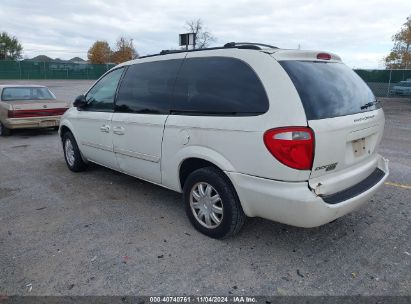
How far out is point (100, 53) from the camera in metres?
77.1

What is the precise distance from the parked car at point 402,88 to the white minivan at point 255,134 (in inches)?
799

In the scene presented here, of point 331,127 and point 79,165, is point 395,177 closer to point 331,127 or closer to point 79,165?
point 331,127

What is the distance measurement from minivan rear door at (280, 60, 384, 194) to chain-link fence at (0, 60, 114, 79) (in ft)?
161

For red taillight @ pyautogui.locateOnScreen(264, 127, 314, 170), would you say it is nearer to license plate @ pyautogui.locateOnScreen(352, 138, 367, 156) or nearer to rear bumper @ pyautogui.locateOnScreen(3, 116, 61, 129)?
license plate @ pyautogui.locateOnScreen(352, 138, 367, 156)

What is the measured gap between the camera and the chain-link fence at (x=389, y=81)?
2164 centimetres

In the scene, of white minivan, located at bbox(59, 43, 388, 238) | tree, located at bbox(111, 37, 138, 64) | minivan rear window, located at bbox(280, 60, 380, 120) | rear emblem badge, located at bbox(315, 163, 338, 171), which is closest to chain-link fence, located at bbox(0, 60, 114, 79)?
tree, located at bbox(111, 37, 138, 64)

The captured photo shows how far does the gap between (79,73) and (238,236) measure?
166 feet

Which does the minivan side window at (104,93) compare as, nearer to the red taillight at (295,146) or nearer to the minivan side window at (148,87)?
the minivan side window at (148,87)

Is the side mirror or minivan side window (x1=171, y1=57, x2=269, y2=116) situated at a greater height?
minivan side window (x1=171, y1=57, x2=269, y2=116)

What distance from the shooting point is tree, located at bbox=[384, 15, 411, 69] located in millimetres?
39253

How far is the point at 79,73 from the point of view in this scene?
163 feet

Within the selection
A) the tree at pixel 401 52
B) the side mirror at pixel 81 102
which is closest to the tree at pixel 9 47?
the tree at pixel 401 52

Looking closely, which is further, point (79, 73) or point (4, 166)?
point (79, 73)

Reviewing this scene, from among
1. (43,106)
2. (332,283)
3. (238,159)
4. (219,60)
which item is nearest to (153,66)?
(219,60)
